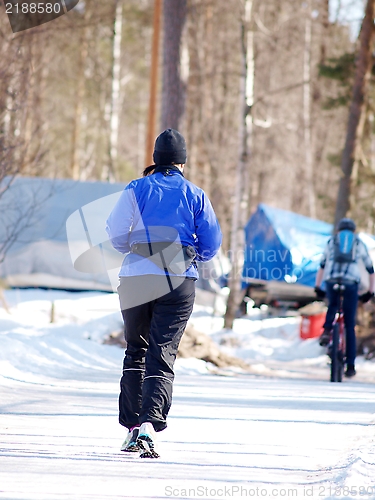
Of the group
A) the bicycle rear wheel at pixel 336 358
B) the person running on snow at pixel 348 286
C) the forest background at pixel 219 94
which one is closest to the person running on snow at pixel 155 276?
the bicycle rear wheel at pixel 336 358

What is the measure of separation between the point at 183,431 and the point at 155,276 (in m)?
1.43

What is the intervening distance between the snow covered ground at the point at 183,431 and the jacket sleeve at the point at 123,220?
116 centimetres

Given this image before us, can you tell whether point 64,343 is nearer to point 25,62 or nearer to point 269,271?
point 25,62

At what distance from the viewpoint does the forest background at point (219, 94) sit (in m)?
15.4

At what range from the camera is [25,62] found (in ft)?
37.4

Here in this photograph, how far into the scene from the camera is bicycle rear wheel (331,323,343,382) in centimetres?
945

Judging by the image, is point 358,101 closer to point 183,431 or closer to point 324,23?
point 324,23

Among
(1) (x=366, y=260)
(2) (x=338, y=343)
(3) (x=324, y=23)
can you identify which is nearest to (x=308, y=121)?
(3) (x=324, y=23)

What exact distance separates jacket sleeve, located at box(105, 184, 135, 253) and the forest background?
5.87m

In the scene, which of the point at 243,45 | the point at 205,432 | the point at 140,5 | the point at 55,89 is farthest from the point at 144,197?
the point at 55,89

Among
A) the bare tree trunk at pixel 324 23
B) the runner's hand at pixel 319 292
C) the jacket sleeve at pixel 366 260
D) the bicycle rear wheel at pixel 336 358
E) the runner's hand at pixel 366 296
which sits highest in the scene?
the bare tree trunk at pixel 324 23

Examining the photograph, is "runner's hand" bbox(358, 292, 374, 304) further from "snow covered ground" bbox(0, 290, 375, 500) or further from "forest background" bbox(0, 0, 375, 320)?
"forest background" bbox(0, 0, 375, 320)

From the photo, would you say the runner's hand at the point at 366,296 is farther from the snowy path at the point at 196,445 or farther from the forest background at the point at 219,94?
the forest background at the point at 219,94

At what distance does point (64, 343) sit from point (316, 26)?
25.0 metres
